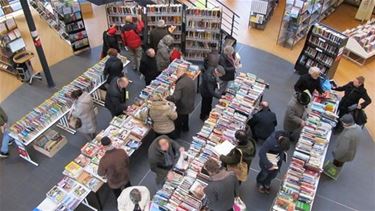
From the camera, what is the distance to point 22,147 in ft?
26.0

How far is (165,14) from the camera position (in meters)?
10.8

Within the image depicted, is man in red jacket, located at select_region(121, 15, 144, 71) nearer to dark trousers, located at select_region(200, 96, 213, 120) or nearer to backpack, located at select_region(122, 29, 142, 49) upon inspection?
backpack, located at select_region(122, 29, 142, 49)

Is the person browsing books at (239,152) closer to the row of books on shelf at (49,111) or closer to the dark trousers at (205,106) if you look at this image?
the dark trousers at (205,106)

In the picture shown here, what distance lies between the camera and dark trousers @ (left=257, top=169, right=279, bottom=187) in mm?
6973

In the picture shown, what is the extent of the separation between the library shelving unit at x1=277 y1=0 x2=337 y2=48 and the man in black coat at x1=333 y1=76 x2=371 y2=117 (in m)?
3.99

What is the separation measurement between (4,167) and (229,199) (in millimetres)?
5464

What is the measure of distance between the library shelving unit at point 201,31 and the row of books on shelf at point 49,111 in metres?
3.16


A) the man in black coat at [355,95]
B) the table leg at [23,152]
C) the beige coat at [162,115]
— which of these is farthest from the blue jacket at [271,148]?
the table leg at [23,152]

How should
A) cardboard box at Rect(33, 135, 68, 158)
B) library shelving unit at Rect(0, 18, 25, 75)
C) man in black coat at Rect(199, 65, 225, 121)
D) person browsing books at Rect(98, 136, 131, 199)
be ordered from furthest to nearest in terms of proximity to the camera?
library shelving unit at Rect(0, 18, 25, 75), cardboard box at Rect(33, 135, 68, 158), man in black coat at Rect(199, 65, 225, 121), person browsing books at Rect(98, 136, 131, 199)

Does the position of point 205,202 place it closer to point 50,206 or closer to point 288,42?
point 50,206

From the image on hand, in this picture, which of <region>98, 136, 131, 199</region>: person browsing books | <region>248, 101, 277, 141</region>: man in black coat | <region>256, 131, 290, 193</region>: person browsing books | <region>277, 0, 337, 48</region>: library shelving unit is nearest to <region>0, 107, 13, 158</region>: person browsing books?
<region>98, 136, 131, 199</region>: person browsing books

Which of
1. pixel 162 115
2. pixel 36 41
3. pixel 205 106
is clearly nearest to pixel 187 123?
pixel 205 106

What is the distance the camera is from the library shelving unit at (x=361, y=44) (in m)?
11.3

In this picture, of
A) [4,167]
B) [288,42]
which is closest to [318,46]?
[288,42]
